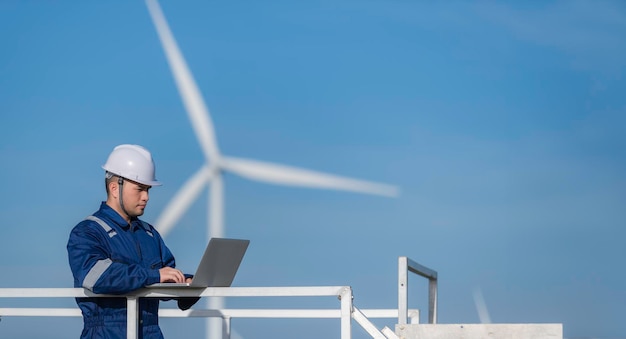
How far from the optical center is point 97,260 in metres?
7.05

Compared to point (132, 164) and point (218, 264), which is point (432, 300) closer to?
point (132, 164)

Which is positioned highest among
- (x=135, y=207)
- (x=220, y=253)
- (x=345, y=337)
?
(x=135, y=207)

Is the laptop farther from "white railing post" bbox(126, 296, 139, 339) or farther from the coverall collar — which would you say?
the coverall collar

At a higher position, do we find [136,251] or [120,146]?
[120,146]

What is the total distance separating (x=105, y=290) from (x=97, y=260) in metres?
0.25

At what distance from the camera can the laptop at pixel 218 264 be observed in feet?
21.5

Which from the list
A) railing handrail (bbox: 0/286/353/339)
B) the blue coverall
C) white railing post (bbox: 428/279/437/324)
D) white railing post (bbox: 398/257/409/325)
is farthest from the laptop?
white railing post (bbox: 428/279/437/324)

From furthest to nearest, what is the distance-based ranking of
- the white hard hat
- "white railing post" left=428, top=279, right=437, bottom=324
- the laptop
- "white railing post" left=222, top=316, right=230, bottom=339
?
"white railing post" left=428, top=279, right=437, bottom=324 → "white railing post" left=222, top=316, right=230, bottom=339 → the white hard hat → the laptop

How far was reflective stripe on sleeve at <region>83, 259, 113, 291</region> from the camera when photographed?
690 centimetres

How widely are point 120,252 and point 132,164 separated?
585mm

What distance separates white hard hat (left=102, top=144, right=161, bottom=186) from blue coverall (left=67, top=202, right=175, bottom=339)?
25 cm

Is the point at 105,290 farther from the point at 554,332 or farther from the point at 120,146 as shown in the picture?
the point at 554,332

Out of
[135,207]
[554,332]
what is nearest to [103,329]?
[135,207]

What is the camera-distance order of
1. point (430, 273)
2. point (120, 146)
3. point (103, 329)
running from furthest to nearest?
1. point (430, 273)
2. point (120, 146)
3. point (103, 329)
